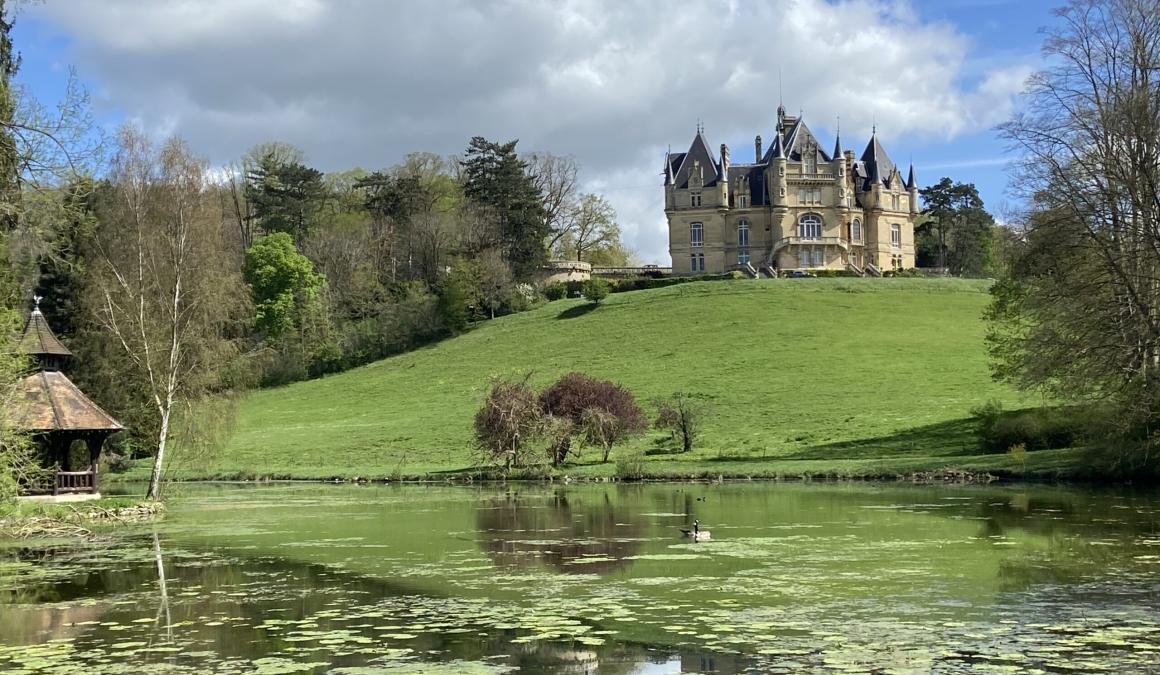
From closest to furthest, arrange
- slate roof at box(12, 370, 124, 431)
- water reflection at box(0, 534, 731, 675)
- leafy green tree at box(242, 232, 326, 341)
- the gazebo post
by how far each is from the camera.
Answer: water reflection at box(0, 534, 731, 675), slate roof at box(12, 370, 124, 431), the gazebo post, leafy green tree at box(242, 232, 326, 341)

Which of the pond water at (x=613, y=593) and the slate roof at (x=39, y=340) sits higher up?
the slate roof at (x=39, y=340)

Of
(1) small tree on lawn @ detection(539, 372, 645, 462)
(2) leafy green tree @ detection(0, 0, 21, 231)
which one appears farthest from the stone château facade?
(2) leafy green tree @ detection(0, 0, 21, 231)

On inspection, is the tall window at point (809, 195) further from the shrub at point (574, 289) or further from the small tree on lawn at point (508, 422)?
the small tree on lawn at point (508, 422)

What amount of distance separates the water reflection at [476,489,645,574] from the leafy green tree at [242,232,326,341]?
52235 millimetres

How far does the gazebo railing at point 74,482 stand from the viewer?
99.9 feet

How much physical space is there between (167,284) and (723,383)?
106 feet

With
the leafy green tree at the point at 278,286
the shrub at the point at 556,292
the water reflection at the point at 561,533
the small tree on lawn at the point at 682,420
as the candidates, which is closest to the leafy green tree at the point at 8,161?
the water reflection at the point at 561,533

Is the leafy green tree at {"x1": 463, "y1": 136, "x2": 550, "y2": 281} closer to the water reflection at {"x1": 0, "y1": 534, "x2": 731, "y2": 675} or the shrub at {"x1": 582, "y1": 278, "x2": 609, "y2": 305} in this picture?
the shrub at {"x1": 582, "y1": 278, "x2": 609, "y2": 305}

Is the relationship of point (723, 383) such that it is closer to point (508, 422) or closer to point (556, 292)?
point (508, 422)

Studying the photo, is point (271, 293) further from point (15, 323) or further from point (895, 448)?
point (15, 323)

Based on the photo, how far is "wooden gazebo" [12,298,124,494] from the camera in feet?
98.8

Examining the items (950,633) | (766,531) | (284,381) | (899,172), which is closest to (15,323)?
(766,531)

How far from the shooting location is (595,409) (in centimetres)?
4278

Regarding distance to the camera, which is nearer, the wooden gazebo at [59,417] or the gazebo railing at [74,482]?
the wooden gazebo at [59,417]
